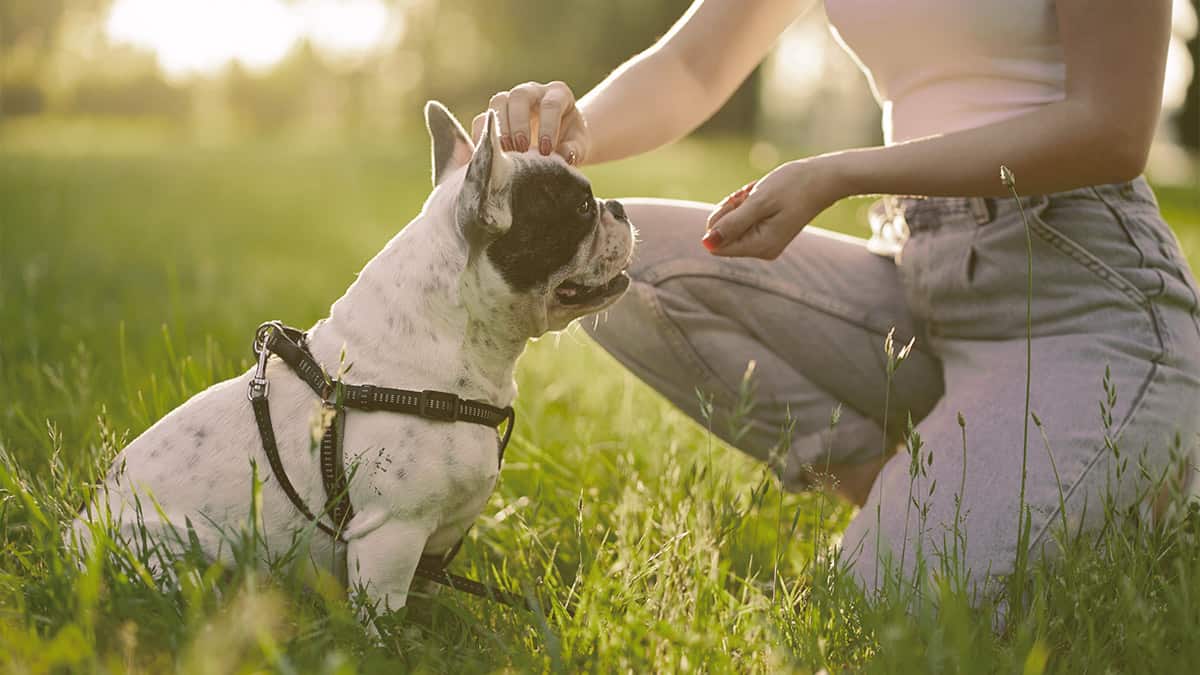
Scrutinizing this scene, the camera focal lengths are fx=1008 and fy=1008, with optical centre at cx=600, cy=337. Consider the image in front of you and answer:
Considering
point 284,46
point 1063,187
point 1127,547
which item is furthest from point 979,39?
point 284,46

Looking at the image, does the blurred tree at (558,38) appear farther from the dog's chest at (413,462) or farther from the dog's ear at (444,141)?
the dog's chest at (413,462)

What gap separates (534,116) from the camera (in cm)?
250

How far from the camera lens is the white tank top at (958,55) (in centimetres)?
245

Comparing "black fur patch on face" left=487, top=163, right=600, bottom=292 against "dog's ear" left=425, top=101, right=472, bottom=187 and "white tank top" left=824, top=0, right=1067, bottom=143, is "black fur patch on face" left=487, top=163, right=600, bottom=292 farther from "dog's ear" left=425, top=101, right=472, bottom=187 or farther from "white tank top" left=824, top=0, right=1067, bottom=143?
"white tank top" left=824, top=0, right=1067, bottom=143

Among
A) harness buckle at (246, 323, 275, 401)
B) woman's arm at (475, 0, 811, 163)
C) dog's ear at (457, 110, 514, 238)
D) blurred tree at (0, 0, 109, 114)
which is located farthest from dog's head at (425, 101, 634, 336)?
blurred tree at (0, 0, 109, 114)

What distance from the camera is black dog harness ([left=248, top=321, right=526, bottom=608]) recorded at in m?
2.03

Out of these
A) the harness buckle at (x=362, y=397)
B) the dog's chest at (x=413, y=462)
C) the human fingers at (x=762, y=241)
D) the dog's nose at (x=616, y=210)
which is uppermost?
the dog's nose at (x=616, y=210)

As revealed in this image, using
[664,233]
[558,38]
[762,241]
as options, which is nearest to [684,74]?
[664,233]

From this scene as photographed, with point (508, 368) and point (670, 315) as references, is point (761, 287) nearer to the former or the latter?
point (670, 315)

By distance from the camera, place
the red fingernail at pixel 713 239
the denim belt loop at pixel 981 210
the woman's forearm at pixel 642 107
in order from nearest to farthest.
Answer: the red fingernail at pixel 713 239
the denim belt loop at pixel 981 210
the woman's forearm at pixel 642 107

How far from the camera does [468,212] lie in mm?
2158

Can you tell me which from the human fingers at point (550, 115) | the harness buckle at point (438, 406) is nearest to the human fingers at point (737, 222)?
the human fingers at point (550, 115)

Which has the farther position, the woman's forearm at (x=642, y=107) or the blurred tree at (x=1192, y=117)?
the blurred tree at (x=1192, y=117)

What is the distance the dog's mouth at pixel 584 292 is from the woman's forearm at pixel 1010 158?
58 centimetres
